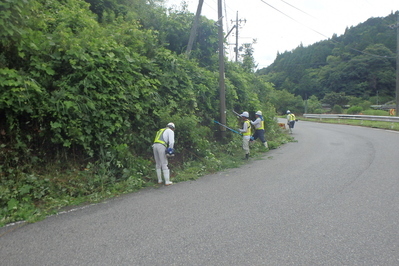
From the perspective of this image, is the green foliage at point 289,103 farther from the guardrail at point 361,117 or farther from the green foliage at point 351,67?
the guardrail at point 361,117

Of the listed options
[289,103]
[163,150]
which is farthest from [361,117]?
[289,103]

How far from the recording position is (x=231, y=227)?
4.55 metres

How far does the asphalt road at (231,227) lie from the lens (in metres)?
3.68

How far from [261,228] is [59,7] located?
9.46 metres

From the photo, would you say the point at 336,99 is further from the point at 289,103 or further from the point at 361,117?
the point at 361,117

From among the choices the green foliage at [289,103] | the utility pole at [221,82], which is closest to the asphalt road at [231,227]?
the utility pole at [221,82]

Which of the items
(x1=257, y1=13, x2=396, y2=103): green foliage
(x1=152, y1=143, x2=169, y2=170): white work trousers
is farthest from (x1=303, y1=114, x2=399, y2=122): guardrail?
(x1=257, y1=13, x2=396, y2=103): green foliage

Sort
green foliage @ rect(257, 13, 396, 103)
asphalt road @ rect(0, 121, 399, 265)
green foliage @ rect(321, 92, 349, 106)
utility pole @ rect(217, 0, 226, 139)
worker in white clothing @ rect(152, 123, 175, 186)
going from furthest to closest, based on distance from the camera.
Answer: green foliage @ rect(321, 92, 349, 106) < green foliage @ rect(257, 13, 396, 103) < utility pole @ rect(217, 0, 226, 139) < worker in white clothing @ rect(152, 123, 175, 186) < asphalt road @ rect(0, 121, 399, 265)

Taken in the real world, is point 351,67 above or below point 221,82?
above

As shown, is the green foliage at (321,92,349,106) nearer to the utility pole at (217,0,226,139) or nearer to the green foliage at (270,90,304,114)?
the green foliage at (270,90,304,114)

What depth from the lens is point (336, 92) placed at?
71562mm

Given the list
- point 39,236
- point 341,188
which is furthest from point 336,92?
point 39,236

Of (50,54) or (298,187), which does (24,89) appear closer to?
(50,54)

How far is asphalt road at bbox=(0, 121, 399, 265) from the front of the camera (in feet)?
12.1
